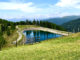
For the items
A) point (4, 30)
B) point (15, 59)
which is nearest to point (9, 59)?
point (15, 59)

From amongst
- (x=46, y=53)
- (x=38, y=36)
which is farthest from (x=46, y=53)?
(x=38, y=36)

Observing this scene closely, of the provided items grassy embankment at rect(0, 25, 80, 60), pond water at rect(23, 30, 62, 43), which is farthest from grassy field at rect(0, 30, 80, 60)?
pond water at rect(23, 30, 62, 43)

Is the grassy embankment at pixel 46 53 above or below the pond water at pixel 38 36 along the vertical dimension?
above

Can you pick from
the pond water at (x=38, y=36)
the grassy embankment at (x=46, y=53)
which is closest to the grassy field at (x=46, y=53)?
the grassy embankment at (x=46, y=53)

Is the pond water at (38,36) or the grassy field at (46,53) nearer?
the grassy field at (46,53)

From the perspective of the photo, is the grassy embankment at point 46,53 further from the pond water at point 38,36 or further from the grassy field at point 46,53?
the pond water at point 38,36

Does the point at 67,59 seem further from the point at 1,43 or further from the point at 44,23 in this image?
the point at 44,23

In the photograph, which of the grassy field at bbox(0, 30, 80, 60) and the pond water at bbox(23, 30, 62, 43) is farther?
the pond water at bbox(23, 30, 62, 43)

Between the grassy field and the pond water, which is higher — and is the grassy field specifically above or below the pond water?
above

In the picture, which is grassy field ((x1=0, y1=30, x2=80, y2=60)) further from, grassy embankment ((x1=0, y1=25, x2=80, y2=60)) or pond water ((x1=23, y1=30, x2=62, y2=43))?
pond water ((x1=23, y1=30, x2=62, y2=43))

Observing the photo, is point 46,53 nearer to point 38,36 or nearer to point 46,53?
point 46,53

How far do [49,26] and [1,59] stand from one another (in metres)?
172

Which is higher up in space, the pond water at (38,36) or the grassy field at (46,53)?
the grassy field at (46,53)

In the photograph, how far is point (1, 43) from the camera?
247ft
